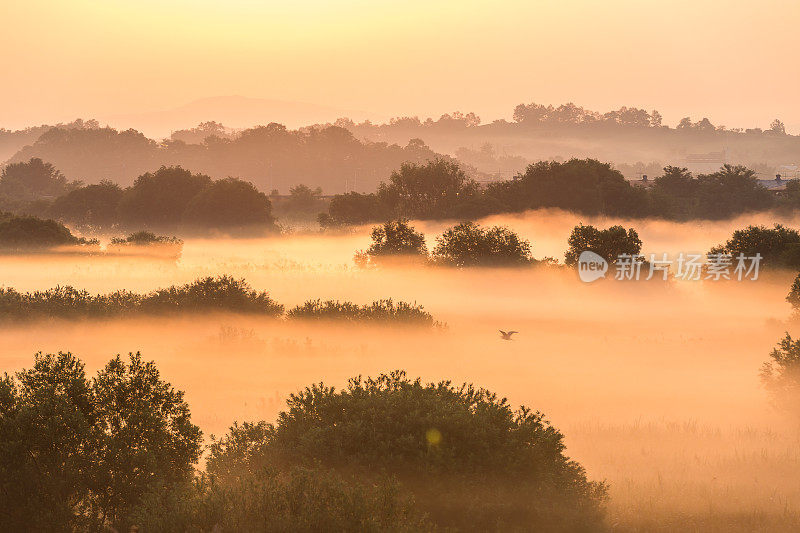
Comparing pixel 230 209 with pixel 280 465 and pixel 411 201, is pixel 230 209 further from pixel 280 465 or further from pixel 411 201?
pixel 280 465

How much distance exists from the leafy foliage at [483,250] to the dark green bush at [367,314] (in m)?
18.9

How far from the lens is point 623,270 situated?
57.8 metres

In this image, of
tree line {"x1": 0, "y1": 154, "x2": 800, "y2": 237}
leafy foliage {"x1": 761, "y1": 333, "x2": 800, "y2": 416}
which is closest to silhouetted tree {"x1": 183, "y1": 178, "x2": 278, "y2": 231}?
tree line {"x1": 0, "y1": 154, "x2": 800, "y2": 237}

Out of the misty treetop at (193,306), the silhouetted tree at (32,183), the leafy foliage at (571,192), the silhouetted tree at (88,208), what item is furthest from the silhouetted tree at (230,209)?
the silhouetted tree at (32,183)

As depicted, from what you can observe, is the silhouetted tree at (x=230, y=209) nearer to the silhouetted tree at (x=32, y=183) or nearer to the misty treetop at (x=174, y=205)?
the misty treetop at (x=174, y=205)

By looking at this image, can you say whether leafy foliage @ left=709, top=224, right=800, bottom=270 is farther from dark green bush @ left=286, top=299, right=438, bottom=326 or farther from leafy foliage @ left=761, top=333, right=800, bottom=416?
leafy foliage @ left=761, top=333, right=800, bottom=416

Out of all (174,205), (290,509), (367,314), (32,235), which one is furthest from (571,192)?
(290,509)

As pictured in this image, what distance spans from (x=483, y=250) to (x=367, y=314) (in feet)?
71.7

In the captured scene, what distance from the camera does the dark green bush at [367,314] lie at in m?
45.2

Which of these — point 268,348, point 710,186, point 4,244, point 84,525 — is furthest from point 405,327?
point 710,186

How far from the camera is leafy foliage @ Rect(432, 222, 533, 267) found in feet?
213

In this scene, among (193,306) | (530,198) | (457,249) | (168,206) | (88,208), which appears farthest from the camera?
(88,208)

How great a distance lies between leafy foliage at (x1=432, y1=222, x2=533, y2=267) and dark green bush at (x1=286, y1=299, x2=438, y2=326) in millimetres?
18882

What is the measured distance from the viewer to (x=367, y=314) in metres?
45.5
